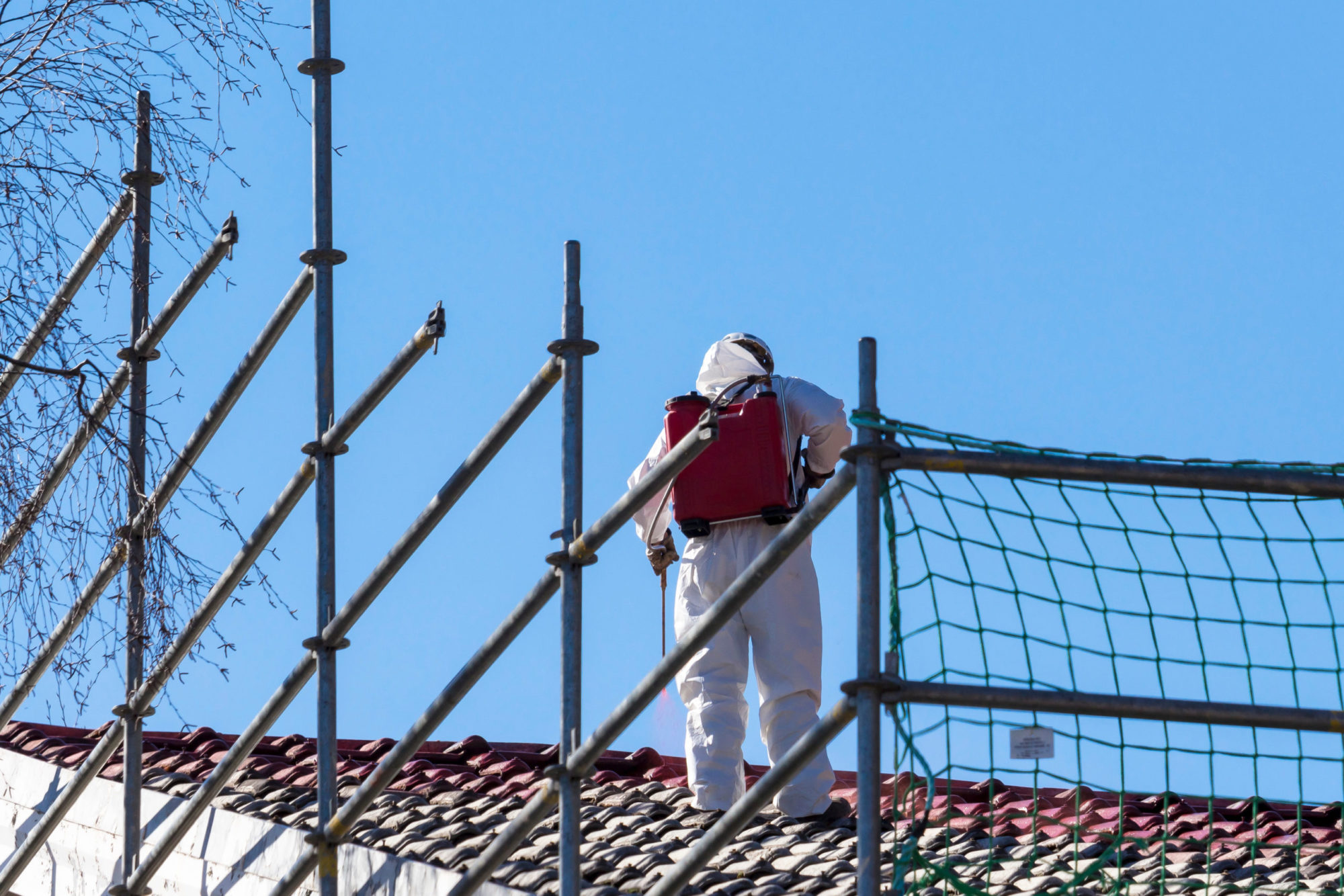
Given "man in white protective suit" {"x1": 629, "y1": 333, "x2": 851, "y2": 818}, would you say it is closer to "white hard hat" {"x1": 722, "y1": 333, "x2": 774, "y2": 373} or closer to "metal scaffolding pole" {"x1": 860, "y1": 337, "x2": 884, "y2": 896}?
"white hard hat" {"x1": 722, "y1": 333, "x2": 774, "y2": 373}

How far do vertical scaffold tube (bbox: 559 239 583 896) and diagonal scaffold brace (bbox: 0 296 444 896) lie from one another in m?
0.60

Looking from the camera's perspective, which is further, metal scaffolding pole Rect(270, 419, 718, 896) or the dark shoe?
the dark shoe

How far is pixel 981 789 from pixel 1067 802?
357mm

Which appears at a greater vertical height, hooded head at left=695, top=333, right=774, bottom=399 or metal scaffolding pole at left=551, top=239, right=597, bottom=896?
hooded head at left=695, top=333, right=774, bottom=399

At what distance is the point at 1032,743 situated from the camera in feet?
14.8

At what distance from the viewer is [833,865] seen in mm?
6148

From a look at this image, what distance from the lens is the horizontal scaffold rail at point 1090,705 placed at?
14.3 ft

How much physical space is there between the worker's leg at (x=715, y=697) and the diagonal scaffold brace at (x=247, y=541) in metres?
1.44

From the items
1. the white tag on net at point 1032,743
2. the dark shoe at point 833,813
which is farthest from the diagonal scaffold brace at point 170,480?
the white tag on net at point 1032,743

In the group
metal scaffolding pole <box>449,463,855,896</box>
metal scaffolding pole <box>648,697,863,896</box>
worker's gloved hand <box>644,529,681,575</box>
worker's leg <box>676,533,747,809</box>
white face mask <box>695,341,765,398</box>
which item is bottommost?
metal scaffolding pole <box>648,697,863,896</box>

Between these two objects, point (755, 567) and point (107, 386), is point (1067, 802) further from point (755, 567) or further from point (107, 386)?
point (107, 386)

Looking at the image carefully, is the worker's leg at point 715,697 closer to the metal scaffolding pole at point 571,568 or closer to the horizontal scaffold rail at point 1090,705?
the metal scaffolding pole at point 571,568

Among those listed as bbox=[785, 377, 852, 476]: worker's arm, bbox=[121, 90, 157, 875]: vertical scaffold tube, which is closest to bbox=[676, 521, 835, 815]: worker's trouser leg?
bbox=[785, 377, 852, 476]: worker's arm

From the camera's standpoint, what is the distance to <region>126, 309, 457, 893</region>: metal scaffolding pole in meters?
6.30
